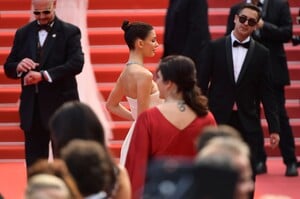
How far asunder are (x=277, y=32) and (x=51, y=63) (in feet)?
9.80

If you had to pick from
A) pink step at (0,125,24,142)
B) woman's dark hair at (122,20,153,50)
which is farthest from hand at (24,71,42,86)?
pink step at (0,125,24,142)

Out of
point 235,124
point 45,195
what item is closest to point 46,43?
point 235,124

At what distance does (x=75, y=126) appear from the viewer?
448 centimetres

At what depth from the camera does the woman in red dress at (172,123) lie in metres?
5.91

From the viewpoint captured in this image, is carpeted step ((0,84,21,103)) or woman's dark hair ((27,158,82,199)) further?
carpeted step ((0,84,21,103))

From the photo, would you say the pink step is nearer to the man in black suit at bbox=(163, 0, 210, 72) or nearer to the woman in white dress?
the woman in white dress

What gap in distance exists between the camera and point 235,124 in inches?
307

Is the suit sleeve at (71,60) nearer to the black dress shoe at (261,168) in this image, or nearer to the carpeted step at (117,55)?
the black dress shoe at (261,168)

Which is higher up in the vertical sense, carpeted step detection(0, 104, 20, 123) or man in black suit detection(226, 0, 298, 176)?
man in black suit detection(226, 0, 298, 176)

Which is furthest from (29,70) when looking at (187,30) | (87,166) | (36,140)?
(87,166)

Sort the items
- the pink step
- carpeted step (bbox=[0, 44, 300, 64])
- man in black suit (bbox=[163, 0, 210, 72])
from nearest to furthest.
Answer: man in black suit (bbox=[163, 0, 210, 72]) < the pink step < carpeted step (bbox=[0, 44, 300, 64])

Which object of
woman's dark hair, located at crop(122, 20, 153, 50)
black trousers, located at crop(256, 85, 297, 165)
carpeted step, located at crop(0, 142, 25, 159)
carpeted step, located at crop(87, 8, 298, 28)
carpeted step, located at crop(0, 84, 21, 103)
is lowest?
carpeted step, located at crop(0, 142, 25, 159)

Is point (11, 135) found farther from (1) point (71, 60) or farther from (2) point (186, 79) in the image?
(2) point (186, 79)

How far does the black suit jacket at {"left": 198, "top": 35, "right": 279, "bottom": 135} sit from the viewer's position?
7.75m
